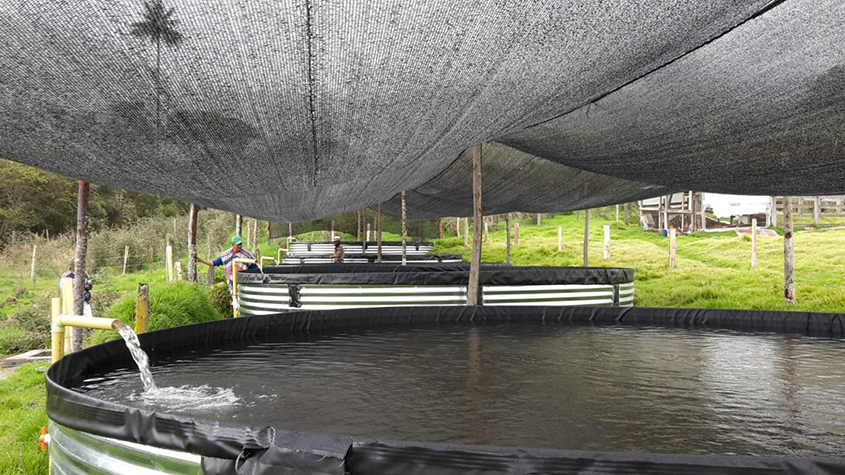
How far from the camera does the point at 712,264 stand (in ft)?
38.4

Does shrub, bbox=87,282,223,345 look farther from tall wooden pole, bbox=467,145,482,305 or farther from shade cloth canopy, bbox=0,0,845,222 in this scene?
shade cloth canopy, bbox=0,0,845,222

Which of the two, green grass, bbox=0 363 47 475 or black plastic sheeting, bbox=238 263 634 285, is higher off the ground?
black plastic sheeting, bbox=238 263 634 285

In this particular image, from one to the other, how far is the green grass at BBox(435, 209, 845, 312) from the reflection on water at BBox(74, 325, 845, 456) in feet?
12.1

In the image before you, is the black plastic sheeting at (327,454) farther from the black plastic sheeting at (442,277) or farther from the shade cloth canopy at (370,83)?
the black plastic sheeting at (442,277)

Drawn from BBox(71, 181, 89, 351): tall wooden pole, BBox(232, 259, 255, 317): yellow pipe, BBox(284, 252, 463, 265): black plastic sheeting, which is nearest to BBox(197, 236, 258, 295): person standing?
BBox(232, 259, 255, 317): yellow pipe

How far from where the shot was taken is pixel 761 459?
133 cm

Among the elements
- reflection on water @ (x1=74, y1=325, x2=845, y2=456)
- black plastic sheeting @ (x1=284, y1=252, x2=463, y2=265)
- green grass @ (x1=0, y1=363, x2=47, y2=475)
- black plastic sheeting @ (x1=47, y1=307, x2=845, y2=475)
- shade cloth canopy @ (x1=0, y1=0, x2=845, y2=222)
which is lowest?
green grass @ (x1=0, y1=363, x2=47, y2=475)

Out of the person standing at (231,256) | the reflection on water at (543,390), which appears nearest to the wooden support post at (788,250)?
the reflection on water at (543,390)

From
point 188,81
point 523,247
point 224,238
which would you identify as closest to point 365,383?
point 188,81

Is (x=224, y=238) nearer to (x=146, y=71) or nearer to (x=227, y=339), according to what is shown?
(x=227, y=339)

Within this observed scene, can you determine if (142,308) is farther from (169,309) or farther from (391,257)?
(391,257)

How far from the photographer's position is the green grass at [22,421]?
296cm

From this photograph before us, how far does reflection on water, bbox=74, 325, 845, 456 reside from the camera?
78.7 inches

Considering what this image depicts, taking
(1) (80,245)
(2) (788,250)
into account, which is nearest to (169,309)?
(1) (80,245)
